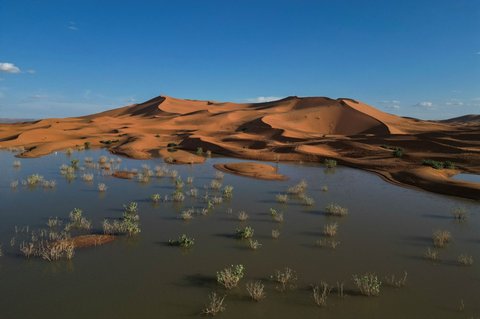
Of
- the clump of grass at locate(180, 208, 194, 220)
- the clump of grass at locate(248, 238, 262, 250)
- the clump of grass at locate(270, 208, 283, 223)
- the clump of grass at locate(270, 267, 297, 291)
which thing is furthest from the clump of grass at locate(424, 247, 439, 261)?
the clump of grass at locate(180, 208, 194, 220)

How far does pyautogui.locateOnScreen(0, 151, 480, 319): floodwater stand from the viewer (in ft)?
22.2

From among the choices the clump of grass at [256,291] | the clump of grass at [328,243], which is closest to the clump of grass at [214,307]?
the clump of grass at [256,291]

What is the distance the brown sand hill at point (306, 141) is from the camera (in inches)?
966

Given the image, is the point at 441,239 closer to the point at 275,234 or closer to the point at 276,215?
the point at 275,234

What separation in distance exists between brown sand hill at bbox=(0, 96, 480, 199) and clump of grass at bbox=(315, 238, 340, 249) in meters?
9.79

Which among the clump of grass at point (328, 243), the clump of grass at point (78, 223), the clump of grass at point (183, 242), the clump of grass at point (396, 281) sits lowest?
the clump of grass at point (396, 281)

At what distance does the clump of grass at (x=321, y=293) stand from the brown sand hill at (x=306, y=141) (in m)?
12.3

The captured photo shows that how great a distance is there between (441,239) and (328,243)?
3.32m

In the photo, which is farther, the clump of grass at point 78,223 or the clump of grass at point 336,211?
the clump of grass at point 336,211

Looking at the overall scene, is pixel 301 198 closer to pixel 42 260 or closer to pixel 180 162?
pixel 42 260

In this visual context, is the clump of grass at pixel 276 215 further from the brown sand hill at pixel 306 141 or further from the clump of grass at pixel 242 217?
the brown sand hill at pixel 306 141

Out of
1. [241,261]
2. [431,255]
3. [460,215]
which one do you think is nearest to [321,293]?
[241,261]

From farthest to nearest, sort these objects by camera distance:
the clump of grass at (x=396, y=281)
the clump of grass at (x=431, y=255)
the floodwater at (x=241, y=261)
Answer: the clump of grass at (x=431, y=255)
the clump of grass at (x=396, y=281)
the floodwater at (x=241, y=261)

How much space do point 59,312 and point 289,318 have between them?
4.26 meters
